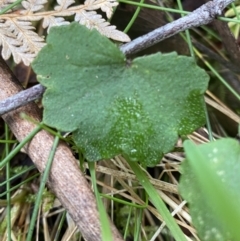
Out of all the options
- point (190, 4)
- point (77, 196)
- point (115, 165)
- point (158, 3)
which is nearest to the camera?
point (77, 196)

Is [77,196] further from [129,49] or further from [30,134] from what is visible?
[129,49]

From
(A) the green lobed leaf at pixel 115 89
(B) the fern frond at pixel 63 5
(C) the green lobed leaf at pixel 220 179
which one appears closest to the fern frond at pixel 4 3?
(B) the fern frond at pixel 63 5

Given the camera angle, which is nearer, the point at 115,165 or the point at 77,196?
the point at 77,196

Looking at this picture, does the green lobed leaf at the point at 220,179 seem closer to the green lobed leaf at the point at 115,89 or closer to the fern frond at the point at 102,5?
the green lobed leaf at the point at 115,89

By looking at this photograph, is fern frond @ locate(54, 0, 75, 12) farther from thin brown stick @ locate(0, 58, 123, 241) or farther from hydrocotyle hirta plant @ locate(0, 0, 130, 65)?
thin brown stick @ locate(0, 58, 123, 241)

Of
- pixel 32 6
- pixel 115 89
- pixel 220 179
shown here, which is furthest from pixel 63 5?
pixel 220 179

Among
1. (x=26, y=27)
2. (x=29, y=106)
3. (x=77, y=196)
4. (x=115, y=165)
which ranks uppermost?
(x=26, y=27)

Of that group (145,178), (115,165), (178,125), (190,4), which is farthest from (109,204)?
(190,4)
